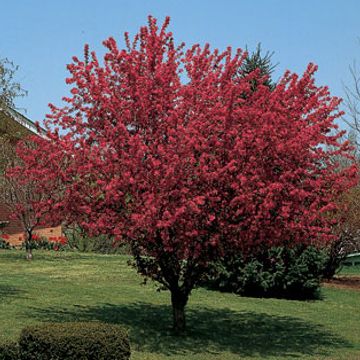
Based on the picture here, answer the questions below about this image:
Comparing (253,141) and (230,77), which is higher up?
(230,77)

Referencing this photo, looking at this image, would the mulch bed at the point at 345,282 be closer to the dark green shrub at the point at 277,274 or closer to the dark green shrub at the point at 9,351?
the dark green shrub at the point at 277,274

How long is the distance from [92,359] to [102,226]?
3066 millimetres

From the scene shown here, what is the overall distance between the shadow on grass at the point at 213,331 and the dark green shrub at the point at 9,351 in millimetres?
3514

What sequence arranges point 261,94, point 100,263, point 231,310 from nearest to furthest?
point 261,94, point 231,310, point 100,263

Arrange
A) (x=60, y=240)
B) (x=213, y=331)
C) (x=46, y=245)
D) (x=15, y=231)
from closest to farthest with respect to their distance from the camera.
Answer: (x=213, y=331), (x=46, y=245), (x=60, y=240), (x=15, y=231)

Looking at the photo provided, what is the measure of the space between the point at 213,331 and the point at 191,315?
2.15m

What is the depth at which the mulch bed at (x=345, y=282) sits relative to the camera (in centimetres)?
2727

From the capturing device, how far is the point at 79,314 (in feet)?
54.0

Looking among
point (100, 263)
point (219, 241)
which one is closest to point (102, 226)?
point (219, 241)

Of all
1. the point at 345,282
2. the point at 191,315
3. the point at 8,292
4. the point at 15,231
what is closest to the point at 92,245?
the point at 15,231

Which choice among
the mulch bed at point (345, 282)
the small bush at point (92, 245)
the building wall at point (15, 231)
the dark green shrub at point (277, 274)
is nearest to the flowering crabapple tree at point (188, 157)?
the dark green shrub at point (277, 274)

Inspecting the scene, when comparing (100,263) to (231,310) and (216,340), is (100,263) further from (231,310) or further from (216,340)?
(216,340)

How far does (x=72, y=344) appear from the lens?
10.1m

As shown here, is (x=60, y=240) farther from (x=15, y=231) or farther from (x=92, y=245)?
(x=15, y=231)
